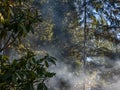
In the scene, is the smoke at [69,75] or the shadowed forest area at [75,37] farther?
the smoke at [69,75]

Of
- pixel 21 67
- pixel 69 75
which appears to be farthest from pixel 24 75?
pixel 69 75

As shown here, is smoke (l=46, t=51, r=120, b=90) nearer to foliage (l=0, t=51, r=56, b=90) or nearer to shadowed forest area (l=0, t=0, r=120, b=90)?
shadowed forest area (l=0, t=0, r=120, b=90)

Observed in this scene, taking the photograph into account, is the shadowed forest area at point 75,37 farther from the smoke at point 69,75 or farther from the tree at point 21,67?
the tree at point 21,67

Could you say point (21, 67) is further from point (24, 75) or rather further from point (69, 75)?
point (69, 75)

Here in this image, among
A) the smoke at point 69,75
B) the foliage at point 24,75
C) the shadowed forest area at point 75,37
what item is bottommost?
the smoke at point 69,75

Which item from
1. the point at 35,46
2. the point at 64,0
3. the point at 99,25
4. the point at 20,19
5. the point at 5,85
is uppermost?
the point at 20,19

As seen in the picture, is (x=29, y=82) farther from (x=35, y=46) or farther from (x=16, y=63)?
(x=35, y=46)

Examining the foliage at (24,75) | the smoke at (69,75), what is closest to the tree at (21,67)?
the foliage at (24,75)

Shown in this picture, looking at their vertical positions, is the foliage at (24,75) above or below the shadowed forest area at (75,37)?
above

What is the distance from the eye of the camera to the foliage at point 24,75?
2932mm

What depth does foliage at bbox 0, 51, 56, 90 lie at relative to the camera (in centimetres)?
293

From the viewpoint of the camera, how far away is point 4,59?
11.0 feet

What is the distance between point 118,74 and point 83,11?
558cm

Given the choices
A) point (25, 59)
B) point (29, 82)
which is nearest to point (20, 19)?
point (25, 59)
